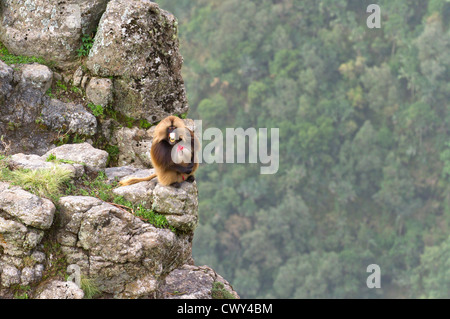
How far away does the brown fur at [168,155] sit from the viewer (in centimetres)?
830

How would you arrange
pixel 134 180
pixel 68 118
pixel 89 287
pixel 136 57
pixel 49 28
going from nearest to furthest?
pixel 89 287
pixel 134 180
pixel 68 118
pixel 136 57
pixel 49 28

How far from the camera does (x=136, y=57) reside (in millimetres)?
10664

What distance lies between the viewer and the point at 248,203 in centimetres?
6031

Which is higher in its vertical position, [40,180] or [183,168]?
[183,168]

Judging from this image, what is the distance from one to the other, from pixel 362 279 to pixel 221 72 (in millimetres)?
24433

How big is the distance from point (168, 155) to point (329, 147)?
5513 centimetres

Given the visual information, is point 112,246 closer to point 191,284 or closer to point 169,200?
point 169,200

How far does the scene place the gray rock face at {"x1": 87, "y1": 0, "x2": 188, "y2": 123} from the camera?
1063 centimetres

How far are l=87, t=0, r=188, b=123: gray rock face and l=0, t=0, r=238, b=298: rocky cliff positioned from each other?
0.02m

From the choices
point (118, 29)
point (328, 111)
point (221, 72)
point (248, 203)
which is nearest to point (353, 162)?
point (328, 111)

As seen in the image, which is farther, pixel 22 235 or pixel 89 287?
pixel 89 287

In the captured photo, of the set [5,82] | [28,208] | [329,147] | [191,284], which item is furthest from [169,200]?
[329,147]

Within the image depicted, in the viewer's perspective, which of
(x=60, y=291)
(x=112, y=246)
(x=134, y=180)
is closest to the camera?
(x=60, y=291)

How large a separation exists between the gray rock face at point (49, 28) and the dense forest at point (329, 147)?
46622 mm
